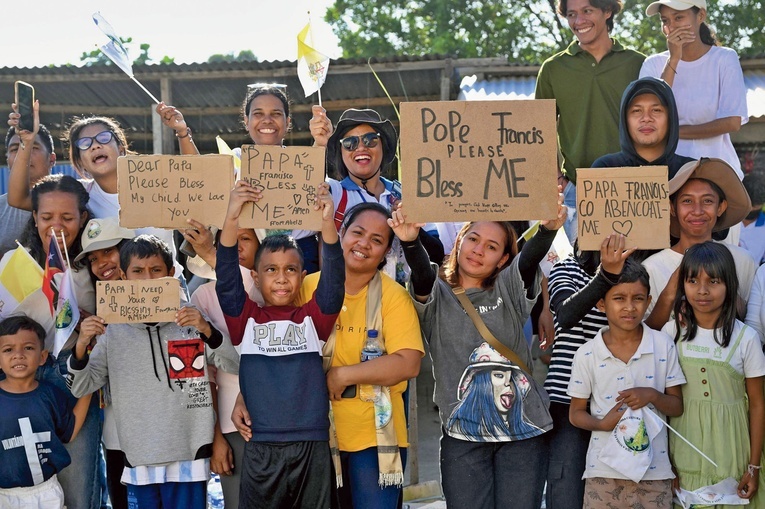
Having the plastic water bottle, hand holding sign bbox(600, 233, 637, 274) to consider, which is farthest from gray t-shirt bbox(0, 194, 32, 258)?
hand holding sign bbox(600, 233, 637, 274)

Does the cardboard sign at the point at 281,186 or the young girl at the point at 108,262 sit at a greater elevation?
the cardboard sign at the point at 281,186

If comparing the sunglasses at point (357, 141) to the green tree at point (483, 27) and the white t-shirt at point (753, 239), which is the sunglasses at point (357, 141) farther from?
the green tree at point (483, 27)

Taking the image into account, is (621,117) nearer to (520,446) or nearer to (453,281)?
(453,281)

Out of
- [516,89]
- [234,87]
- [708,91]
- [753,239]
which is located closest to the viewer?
[708,91]

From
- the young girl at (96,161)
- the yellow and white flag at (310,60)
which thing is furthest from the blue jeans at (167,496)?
the yellow and white flag at (310,60)

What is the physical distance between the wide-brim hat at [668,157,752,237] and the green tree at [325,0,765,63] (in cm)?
1842

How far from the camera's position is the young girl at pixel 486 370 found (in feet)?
13.7

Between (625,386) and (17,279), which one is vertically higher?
(17,279)

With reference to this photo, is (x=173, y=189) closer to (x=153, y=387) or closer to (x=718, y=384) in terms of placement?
(x=153, y=387)

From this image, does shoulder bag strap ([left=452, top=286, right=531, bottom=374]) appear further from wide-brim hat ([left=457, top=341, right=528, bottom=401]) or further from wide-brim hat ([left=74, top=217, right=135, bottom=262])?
wide-brim hat ([left=74, top=217, right=135, bottom=262])

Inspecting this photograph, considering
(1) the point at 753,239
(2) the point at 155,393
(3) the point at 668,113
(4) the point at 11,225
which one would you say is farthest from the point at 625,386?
(4) the point at 11,225

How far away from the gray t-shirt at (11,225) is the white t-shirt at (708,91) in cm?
374

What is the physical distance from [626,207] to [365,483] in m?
1.73

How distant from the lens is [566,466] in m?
4.33
